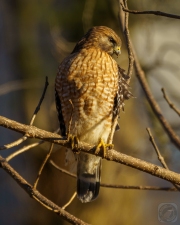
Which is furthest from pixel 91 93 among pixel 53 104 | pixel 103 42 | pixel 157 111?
pixel 53 104

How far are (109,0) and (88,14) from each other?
0.35 metres

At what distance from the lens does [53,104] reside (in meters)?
7.27

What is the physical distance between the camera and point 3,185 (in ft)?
26.2

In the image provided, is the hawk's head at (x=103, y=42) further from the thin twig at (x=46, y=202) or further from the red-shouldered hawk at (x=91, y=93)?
the thin twig at (x=46, y=202)

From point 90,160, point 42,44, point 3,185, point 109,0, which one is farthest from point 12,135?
point 90,160

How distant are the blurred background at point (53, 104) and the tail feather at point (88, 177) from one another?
1506 mm

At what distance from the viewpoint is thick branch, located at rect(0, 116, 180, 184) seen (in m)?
3.08

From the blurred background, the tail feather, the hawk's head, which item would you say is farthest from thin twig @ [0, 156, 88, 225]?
the blurred background

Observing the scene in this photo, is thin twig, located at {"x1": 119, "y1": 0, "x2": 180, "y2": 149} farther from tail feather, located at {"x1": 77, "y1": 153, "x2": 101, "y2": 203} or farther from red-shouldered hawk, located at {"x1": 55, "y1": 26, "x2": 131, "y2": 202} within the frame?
tail feather, located at {"x1": 77, "y1": 153, "x2": 101, "y2": 203}

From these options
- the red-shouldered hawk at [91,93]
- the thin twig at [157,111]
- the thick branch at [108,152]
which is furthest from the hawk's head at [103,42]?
the thick branch at [108,152]

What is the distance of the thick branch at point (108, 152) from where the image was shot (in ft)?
10.1

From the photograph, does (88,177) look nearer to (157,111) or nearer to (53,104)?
(157,111)

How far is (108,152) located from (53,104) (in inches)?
156

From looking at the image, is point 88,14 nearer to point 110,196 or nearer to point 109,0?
point 109,0
